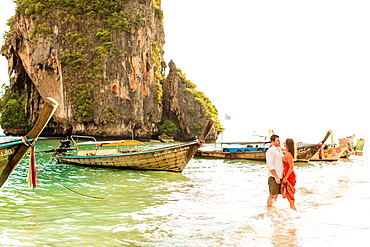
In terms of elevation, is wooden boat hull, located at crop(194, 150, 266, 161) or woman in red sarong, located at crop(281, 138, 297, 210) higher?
woman in red sarong, located at crop(281, 138, 297, 210)

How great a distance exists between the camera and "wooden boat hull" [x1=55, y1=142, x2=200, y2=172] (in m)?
13.7

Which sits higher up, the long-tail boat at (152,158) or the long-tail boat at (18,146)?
the long-tail boat at (18,146)

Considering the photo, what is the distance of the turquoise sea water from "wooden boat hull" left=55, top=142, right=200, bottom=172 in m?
3.58

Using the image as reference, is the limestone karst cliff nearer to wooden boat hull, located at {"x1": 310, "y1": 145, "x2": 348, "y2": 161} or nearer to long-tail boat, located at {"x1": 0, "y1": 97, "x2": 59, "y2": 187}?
wooden boat hull, located at {"x1": 310, "y1": 145, "x2": 348, "y2": 161}

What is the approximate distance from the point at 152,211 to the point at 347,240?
3.86 metres

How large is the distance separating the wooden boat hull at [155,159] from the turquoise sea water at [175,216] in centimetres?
358

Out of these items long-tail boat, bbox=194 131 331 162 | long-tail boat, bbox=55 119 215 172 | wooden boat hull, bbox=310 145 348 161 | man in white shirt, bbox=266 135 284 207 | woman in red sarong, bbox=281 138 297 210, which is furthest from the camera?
wooden boat hull, bbox=310 145 348 161

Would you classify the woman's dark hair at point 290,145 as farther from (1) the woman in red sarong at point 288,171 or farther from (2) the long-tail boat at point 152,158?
(2) the long-tail boat at point 152,158

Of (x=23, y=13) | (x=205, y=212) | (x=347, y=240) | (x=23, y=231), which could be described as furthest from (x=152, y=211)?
(x=23, y=13)

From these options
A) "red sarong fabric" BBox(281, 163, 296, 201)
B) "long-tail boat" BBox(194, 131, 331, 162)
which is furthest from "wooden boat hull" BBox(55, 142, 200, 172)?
"long-tail boat" BBox(194, 131, 331, 162)

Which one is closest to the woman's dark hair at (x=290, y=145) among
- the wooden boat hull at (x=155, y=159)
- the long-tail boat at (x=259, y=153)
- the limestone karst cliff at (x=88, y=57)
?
the wooden boat hull at (x=155, y=159)

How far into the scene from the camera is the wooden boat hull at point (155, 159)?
1370 cm

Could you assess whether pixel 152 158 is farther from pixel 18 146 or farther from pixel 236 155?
pixel 236 155

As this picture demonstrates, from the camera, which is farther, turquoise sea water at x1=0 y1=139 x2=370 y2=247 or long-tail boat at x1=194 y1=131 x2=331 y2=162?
long-tail boat at x1=194 y1=131 x2=331 y2=162
